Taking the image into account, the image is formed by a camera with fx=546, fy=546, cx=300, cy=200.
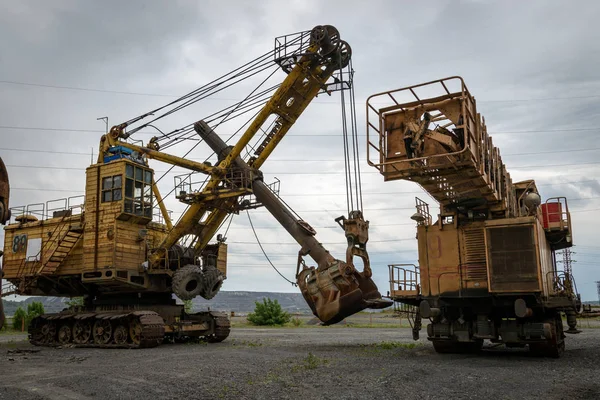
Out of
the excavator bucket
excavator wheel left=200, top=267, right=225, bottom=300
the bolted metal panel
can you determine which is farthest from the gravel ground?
excavator wheel left=200, top=267, right=225, bottom=300

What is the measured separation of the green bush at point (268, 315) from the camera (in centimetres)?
3500

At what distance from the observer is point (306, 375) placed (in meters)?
10.8

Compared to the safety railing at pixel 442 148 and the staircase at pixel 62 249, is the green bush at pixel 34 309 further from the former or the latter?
the safety railing at pixel 442 148

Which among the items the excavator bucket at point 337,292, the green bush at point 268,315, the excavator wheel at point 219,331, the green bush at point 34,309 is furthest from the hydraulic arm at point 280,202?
the green bush at point 34,309

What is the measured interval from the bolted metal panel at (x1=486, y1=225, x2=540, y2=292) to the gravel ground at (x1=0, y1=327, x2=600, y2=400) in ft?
5.84

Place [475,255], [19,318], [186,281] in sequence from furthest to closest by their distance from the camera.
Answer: [19,318] → [186,281] → [475,255]

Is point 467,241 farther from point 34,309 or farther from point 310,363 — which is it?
point 34,309

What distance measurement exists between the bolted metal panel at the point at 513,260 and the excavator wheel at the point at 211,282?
1076 cm

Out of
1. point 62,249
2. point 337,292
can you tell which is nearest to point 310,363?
point 337,292

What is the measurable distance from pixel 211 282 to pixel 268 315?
15.2 meters

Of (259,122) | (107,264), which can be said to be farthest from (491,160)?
(107,264)

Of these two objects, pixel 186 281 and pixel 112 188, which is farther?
pixel 112 188

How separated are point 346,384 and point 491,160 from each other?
7202 millimetres

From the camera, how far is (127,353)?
16312 mm
